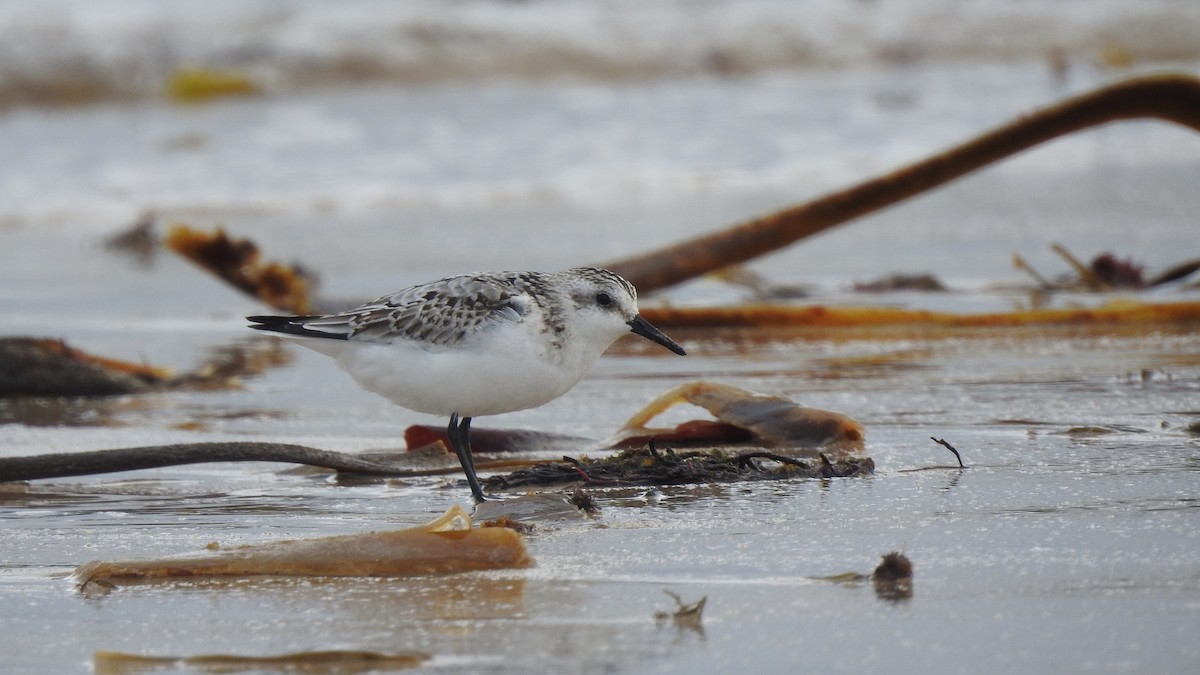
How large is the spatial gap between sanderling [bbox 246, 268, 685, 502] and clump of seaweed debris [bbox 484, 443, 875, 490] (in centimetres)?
19

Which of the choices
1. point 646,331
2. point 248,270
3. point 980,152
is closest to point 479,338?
point 646,331

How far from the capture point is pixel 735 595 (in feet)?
8.29

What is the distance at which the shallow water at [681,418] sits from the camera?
2340 millimetres

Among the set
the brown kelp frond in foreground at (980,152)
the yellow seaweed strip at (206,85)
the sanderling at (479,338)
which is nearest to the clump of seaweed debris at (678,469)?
the sanderling at (479,338)

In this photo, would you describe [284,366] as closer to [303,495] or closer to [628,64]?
[303,495]

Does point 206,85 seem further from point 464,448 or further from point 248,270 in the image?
point 464,448

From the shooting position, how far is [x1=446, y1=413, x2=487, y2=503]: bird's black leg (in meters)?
3.44

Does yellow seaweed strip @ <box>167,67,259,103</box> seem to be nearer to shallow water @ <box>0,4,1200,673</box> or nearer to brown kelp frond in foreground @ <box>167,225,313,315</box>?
shallow water @ <box>0,4,1200,673</box>

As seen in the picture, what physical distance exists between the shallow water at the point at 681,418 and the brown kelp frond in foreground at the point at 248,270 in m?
0.21

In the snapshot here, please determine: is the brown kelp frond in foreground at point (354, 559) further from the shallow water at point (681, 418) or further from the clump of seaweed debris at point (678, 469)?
the clump of seaweed debris at point (678, 469)

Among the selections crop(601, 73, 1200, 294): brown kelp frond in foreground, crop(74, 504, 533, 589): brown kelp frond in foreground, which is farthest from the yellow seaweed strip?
crop(74, 504, 533, 589): brown kelp frond in foreground

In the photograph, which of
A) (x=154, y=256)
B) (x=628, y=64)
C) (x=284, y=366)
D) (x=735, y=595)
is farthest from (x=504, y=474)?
(x=628, y=64)

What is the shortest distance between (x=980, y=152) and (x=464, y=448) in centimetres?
253

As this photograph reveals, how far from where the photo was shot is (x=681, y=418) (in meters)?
4.38
